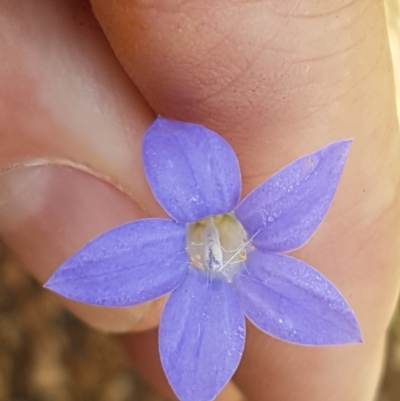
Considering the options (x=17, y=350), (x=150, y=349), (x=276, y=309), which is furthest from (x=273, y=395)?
(x=17, y=350)

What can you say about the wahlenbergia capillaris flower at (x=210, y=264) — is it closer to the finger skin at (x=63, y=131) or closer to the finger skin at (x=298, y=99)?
the finger skin at (x=298, y=99)

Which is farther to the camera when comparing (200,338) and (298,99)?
(298,99)

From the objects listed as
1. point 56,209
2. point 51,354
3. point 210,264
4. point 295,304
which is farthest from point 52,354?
point 295,304

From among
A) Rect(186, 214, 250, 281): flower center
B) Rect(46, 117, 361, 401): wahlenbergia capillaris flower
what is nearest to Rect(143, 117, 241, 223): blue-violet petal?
Rect(46, 117, 361, 401): wahlenbergia capillaris flower

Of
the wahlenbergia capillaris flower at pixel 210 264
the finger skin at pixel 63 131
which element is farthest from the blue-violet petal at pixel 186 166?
the finger skin at pixel 63 131

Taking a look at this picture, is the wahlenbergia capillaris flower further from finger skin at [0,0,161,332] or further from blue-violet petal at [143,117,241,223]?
finger skin at [0,0,161,332]

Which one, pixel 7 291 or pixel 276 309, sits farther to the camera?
pixel 7 291

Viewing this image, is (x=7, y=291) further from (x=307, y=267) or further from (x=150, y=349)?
(x=307, y=267)

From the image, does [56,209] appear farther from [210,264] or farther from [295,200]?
[295,200]
